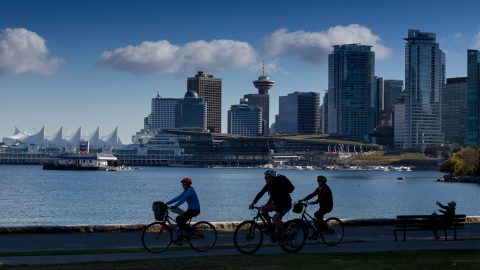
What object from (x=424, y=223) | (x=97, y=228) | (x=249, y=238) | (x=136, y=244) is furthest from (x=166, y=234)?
(x=424, y=223)

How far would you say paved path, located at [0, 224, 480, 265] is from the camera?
16.8 metres

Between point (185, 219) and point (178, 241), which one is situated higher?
point (185, 219)

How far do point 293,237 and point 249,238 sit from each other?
1044 mm

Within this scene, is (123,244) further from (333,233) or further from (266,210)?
(333,233)

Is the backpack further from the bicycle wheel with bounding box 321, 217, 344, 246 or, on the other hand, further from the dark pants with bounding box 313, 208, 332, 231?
the bicycle wheel with bounding box 321, 217, 344, 246

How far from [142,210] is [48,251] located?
38611mm

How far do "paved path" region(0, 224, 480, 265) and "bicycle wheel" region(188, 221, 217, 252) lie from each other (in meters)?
0.18

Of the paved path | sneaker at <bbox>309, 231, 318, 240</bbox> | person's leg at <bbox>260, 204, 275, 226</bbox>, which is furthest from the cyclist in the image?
sneaker at <bbox>309, 231, 318, 240</bbox>

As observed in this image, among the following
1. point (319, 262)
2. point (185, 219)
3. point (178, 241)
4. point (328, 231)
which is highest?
point (185, 219)

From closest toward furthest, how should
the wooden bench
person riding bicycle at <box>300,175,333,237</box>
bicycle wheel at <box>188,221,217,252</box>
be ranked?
bicycle wheel at <box>188,221,217,252</box> < person riding bicycle at <box>300,175,333,237</box> < the wooden bench

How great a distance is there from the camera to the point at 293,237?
59.4 ft

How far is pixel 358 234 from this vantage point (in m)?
22.4

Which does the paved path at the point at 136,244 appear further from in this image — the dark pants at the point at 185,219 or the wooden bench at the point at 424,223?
the dark pants at the point at 185,219

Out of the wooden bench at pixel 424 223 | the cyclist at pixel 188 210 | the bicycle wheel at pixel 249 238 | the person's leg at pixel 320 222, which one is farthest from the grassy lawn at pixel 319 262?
the wooden bench at pixel 424 223
